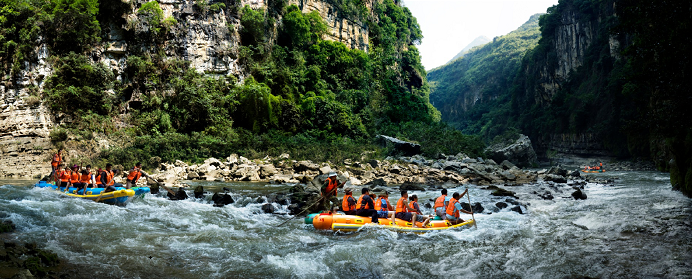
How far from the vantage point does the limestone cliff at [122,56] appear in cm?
1553

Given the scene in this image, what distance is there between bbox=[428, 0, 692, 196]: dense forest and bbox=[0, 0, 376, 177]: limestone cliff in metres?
19.8

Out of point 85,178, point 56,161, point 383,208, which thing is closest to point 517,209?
point 383,208

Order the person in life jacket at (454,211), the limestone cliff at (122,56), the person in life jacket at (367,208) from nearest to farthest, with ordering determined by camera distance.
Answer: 1. the person in life jacket at (367,208)
2. the person in life jacket at (454,211)
3. the limestone cliff at (122,56)

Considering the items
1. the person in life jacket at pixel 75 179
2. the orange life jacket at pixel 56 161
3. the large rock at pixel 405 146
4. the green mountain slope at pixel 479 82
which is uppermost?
the green mountain slope at pixel 479 82

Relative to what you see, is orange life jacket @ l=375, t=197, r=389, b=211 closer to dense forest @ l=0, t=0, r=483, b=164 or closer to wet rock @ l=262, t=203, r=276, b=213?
wet rock @ l=262, t=203, r=276, b=213

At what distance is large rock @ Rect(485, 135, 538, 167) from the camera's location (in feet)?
111

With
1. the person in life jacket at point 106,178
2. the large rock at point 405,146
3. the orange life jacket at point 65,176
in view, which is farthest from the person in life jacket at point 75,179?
the large rock at point 405,146

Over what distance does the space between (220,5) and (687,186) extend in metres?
23.7

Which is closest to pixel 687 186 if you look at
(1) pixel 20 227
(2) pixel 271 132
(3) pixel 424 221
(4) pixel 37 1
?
(3) pixel 424 221

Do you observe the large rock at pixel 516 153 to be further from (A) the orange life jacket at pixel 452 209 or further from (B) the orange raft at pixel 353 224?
(B) the orange raft at pixel 353 224

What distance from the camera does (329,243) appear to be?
6875mm

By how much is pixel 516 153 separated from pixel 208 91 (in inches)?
1057

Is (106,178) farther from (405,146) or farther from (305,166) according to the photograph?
(405,146)

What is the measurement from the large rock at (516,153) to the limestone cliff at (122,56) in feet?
70.0
